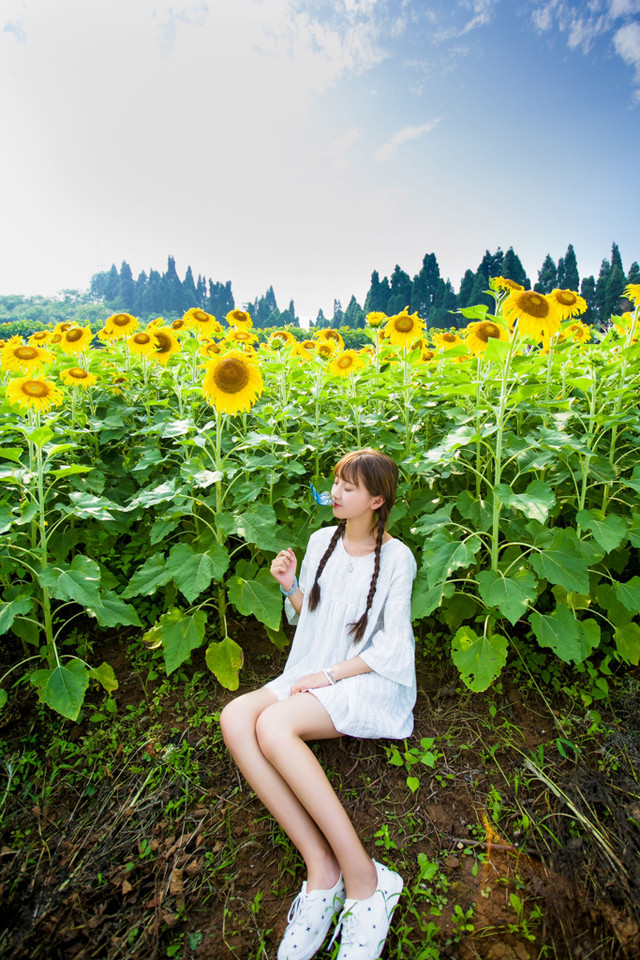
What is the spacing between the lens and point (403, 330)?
385cm

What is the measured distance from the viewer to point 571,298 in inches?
117

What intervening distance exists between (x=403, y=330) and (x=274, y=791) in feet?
9.95

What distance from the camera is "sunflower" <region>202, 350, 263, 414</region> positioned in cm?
277

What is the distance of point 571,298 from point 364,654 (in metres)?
2.27

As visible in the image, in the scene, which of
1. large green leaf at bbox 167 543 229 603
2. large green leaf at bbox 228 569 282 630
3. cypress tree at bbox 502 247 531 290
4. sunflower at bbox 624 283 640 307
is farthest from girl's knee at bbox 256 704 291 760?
cypress tree at bbox 502 247 531 290

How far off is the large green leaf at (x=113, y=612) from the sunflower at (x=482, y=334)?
236 cm

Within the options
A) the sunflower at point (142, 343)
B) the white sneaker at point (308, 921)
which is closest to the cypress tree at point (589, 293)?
the sunflower at point (142, 343)

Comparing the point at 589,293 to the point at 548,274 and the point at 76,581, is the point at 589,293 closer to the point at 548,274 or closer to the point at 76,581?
the point at 548,274

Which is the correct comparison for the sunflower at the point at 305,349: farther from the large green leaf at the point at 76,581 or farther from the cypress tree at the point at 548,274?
the cypress tree at the point at 548,274

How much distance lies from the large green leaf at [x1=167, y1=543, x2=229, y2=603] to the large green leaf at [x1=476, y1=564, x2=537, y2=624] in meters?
1.26

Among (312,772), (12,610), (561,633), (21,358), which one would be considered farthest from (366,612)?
(21,358)

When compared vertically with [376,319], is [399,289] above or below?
above

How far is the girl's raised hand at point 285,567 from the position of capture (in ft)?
8.14

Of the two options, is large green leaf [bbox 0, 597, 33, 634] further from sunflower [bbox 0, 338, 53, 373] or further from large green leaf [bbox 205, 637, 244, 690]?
sunflower [bbox 0, 338, 53, 373]
